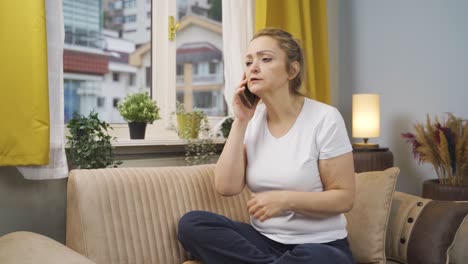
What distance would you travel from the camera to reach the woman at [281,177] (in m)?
1.54

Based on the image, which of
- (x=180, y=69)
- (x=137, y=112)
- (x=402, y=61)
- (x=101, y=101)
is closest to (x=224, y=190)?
(x=137, y=112)

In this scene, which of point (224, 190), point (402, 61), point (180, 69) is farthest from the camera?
point (402, 61)

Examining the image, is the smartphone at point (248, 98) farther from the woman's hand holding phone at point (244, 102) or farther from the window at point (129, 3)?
the window at point (129, 3)

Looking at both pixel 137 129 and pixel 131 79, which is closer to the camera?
pixel 137 129

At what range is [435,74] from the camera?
113 inches

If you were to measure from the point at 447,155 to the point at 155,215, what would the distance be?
1.59m

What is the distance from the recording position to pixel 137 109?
2.15 m

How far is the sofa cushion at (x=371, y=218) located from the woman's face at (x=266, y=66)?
565mm

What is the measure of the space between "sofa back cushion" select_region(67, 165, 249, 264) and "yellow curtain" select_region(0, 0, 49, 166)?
17 cm

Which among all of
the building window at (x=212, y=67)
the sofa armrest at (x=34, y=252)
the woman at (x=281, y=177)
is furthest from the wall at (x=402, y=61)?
the sofa armrest at (x=34, y=252)

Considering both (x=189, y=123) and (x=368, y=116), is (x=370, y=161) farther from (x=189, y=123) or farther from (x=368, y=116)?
(x=189, y=123)

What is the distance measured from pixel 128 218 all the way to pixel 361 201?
884mm

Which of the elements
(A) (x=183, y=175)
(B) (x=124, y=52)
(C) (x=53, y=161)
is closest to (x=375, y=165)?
(A) (x=183, y=175)

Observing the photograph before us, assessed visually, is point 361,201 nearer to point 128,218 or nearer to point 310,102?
point 310,102
